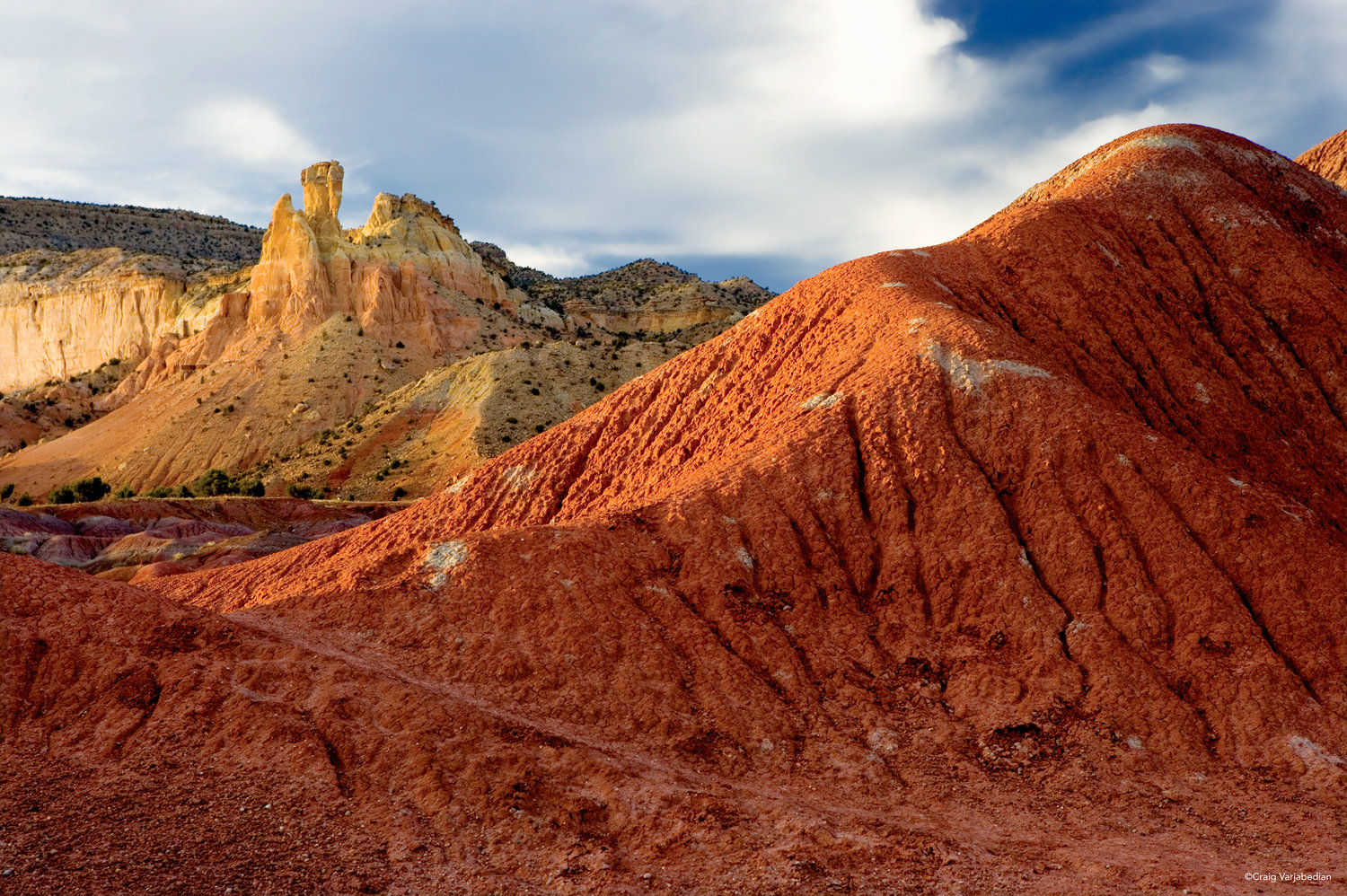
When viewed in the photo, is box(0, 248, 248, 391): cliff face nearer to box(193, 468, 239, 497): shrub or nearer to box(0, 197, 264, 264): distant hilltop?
box(0, 197, 264, 264): distant hilltop

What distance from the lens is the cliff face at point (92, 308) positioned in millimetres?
81000

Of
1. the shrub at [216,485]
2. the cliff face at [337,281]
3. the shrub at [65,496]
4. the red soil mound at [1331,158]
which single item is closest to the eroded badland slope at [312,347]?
the cliff face at [337,281]

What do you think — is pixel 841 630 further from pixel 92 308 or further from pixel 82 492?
pixel 92 308

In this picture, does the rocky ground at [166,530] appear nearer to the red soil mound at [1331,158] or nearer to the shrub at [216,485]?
the shrub at [216,485]

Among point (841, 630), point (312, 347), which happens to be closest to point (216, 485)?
point (312, 347)

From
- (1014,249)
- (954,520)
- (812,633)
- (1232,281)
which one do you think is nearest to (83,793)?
(812,633)

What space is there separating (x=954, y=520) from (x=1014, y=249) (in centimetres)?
1126

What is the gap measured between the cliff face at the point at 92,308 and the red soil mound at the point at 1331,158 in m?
73.5

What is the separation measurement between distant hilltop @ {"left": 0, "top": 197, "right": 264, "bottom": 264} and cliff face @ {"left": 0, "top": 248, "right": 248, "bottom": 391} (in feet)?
36.2

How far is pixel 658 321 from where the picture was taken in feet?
305

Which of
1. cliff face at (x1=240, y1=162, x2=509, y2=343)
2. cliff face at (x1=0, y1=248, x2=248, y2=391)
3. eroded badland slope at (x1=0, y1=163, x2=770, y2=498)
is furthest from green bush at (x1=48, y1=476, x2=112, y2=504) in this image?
cliff face at (x1=0, y1=248, x2=248, y2=391)

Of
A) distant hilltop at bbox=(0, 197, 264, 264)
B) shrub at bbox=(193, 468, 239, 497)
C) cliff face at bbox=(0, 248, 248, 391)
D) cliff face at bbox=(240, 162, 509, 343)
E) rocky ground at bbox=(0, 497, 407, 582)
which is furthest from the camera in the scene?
distant hilltop at bbox=(0, 197, 264, 264)

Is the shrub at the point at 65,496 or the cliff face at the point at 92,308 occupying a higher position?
the cliff face at the point at 92,308

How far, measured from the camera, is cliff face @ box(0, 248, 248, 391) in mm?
81000
